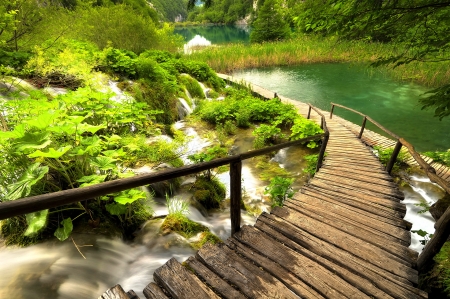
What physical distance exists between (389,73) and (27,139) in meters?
25.8

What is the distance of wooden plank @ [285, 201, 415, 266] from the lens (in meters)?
2.85

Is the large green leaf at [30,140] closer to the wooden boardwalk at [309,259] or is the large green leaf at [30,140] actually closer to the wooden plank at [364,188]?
the wooden boardwalk at [309,259]

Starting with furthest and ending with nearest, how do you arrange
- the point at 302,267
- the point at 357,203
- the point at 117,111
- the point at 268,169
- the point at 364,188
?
the point at 268,169 < the point at 117,111 < the point at 364,188 < the point at 357,203 < the point at 302,267

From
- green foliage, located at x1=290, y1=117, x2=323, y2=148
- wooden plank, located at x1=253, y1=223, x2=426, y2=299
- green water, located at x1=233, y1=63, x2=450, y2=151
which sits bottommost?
green water, located at x1=233, y1=63, x2=450, y2=151

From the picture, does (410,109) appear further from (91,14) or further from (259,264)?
(91,14)

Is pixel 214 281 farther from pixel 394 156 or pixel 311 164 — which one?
pixel 311 164

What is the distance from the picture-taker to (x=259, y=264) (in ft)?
7.94

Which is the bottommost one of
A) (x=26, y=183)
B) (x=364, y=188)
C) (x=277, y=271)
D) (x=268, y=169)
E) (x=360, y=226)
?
(x=268, y=169)

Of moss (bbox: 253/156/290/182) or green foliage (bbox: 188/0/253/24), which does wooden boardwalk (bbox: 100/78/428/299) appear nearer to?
moss (bbox: 253/156/290/182)

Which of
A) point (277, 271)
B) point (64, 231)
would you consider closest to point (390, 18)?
point (277, 271)

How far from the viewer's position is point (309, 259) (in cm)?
258

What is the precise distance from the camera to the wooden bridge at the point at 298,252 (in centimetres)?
204

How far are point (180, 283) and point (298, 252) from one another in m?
1.39

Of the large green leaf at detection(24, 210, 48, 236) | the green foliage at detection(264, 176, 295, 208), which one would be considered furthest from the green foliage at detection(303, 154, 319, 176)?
the large green leaf at detection(24, 210, 48, 236)
